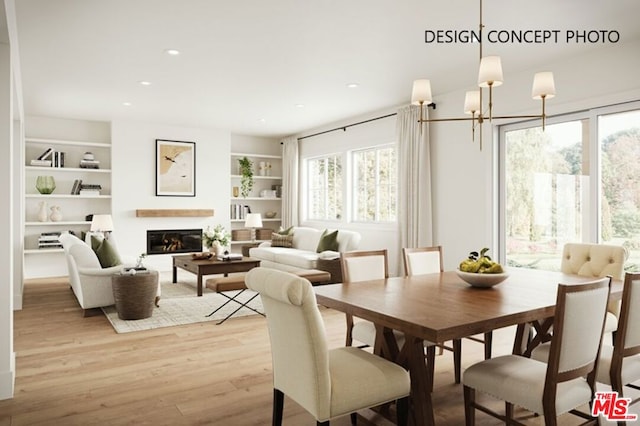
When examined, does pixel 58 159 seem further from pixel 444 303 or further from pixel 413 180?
pixel 444 303

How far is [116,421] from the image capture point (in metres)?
2.66

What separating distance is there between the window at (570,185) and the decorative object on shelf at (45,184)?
273 inches

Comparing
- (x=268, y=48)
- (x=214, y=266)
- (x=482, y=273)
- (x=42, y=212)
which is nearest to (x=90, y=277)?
(x=214, y=266)

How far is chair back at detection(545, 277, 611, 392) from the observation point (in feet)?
6.36

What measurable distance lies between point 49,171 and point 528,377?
27.0 feet

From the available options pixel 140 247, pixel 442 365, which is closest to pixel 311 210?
pixel 140 247

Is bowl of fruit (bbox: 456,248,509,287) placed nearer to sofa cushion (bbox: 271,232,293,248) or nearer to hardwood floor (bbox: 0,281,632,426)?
hardwood floor (bbox: 0,281,632,426)

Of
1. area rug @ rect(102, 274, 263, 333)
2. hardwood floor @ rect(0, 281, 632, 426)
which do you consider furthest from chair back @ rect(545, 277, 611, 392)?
area rug @ rect(102, 274, 263, 333)

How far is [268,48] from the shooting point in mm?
4496

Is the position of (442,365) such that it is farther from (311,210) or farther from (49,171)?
(49,171)

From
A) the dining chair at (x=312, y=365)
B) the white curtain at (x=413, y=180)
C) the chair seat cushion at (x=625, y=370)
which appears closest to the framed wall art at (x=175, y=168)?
the white curtain at (x=413, y=180)

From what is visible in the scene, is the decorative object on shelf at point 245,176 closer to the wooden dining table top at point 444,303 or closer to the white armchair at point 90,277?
the white armchair at point 90,277

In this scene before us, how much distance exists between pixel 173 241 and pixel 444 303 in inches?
288

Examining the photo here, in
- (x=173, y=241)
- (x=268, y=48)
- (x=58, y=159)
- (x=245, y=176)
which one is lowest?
(x=173, y=241)
